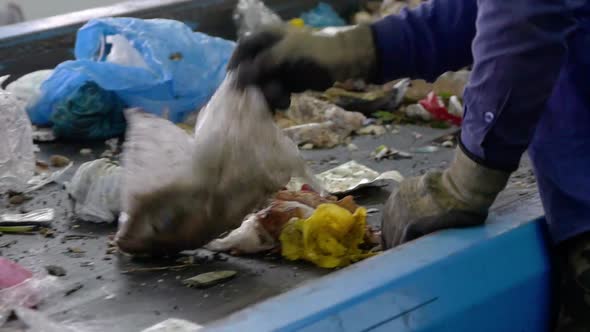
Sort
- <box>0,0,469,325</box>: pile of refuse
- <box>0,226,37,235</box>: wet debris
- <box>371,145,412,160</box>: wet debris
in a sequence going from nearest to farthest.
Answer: <box>0,0,469,325</box>: pile of refuse → <box>0,226,37,235</box>: wet debris → <box>371,145,412,160</box>: wet debris

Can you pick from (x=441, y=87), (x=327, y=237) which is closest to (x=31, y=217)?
→ (x=327, y=237)

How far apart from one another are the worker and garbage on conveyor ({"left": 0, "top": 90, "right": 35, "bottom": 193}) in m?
0.70

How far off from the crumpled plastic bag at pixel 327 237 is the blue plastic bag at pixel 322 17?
1502 mm

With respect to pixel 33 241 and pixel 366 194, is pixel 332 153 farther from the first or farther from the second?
pixel 33 241

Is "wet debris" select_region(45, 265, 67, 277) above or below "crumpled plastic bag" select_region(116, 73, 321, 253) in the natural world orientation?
below

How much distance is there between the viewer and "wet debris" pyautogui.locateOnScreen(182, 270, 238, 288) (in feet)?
3.99

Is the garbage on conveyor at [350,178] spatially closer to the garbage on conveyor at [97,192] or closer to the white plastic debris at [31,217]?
the garbage on conveyor at [97,192]

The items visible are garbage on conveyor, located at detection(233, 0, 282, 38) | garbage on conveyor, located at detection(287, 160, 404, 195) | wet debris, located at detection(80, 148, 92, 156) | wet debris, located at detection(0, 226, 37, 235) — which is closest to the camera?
wet debris, located at detection(0, 226, 37, 235)

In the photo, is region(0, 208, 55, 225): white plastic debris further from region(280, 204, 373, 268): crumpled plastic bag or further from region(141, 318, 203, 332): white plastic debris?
region(141, 318, 203, 332): white plastic debris

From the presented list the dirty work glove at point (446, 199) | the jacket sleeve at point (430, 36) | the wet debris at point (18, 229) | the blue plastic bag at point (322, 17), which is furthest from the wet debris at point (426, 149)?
the blue plastic bag at point (322, 17)

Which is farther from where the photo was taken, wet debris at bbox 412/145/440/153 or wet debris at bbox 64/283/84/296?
wet debris at bbox 412/145/440/153

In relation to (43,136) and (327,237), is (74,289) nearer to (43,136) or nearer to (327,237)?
(327,237)

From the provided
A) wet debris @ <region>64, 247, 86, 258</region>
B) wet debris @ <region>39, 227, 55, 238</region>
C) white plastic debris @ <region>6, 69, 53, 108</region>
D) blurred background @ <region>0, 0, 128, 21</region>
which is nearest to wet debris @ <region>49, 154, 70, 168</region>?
white plastic debris @ <region>6, 69, 53, 108</region>

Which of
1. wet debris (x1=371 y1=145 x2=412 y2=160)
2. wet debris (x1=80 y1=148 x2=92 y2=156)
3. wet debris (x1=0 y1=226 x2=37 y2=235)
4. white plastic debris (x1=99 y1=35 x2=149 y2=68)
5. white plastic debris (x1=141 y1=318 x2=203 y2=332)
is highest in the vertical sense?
white plastic debris (x1=99 y1=35 x2=149 y2=68)
